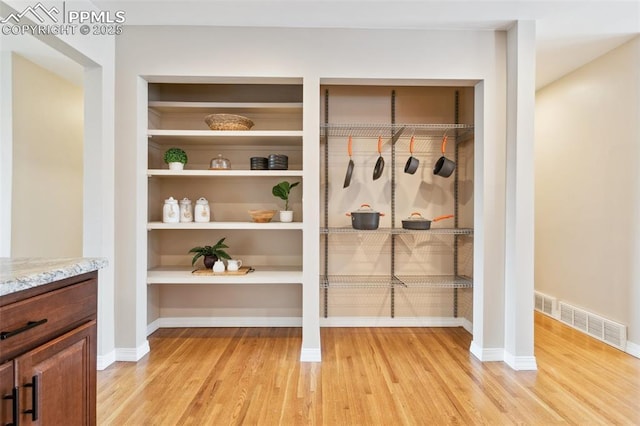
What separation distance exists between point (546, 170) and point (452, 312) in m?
1.82

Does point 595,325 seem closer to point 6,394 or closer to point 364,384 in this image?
point 364,384

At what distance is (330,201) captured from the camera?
3338 mm

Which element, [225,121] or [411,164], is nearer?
[225,121]

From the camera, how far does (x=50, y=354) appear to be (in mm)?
1120

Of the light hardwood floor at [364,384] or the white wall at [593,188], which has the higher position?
the white wall at [593,188]

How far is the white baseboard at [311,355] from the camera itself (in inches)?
103

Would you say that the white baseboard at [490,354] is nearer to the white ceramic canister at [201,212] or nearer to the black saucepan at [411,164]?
the black saucepan at [411,164]

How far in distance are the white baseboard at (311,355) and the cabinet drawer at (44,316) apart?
1613 millimetres

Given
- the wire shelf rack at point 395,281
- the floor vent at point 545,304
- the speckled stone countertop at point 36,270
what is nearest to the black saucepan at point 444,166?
the wire shelf rack at point 395,281

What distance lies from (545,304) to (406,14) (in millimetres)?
3167

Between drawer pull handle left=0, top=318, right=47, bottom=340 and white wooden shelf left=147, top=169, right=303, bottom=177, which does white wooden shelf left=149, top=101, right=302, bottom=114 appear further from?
drawer pull handle left=0, top=318, right=47, bottom=340

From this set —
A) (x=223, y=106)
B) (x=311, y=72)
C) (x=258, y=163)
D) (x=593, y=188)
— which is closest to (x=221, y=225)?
(x=258, y=163)

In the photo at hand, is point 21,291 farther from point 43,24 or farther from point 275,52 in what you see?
point 275,52

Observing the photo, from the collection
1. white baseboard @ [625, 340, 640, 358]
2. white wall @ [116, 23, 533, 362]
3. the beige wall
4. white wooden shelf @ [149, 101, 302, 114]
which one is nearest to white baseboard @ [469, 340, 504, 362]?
white wall @ [116, 23, 533, 362]
